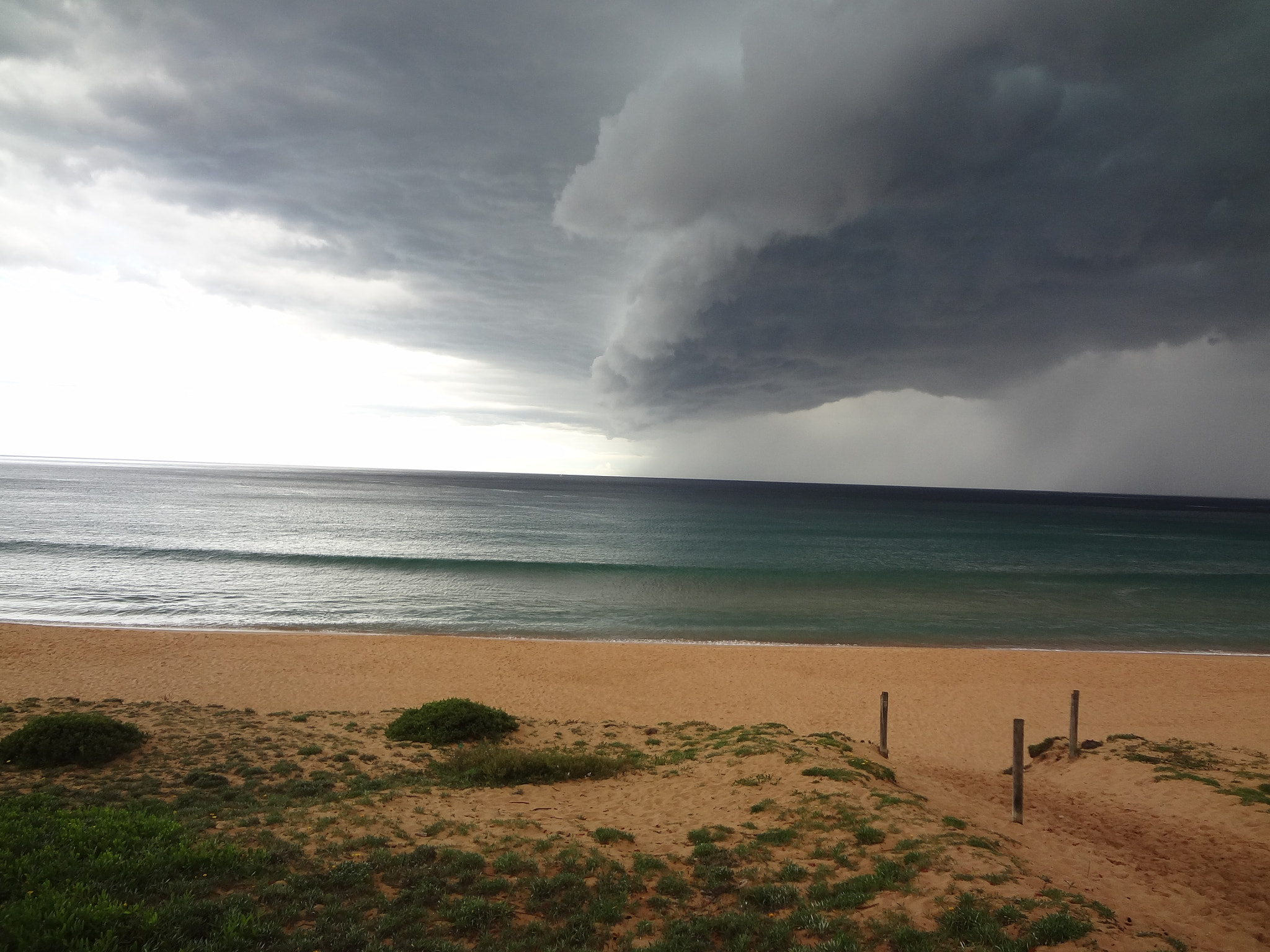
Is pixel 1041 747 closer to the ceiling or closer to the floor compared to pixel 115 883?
closer to the floor

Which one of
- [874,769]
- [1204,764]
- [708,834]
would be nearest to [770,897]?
[708,834]

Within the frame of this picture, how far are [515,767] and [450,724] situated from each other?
11.3 feet

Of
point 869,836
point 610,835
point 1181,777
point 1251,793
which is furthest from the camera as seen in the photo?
point 1181,777

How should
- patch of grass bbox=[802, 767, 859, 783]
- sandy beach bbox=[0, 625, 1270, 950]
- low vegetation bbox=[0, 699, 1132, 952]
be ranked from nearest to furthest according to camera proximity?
1. low vegetation bbox=[0, 699, 1132, 952]
2. sandy beach bbox=[0, 625, 1270, 950]
3. patch of grass bbox=[802, 767, 859, 783]

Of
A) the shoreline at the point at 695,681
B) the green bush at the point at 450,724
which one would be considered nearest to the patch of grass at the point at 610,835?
the green bush at the point at 450,724

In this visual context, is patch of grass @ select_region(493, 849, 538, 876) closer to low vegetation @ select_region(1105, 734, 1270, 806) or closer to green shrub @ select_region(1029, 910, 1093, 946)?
green shrub @ select_region(1029, 910, 1093, 946)

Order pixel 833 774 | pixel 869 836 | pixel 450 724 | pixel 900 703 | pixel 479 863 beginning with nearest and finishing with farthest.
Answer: pixel 479 863 → pixel 869 836 → pixel 833 774 → pixel 450 724 → pixel 900 703

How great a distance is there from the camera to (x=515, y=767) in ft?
43.7

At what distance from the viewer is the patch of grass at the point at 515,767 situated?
13.1 meters

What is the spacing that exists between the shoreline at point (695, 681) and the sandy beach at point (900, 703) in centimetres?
11

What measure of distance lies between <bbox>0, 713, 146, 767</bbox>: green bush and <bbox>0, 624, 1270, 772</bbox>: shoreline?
21.9 ft

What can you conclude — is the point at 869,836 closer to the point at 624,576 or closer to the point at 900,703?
the point at 900,703

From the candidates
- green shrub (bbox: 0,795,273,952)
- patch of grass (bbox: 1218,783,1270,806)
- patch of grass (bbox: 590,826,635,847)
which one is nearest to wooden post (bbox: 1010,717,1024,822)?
patch of grass (bbox: 1218,783,1270,806)

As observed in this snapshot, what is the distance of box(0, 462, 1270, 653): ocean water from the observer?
114ft
